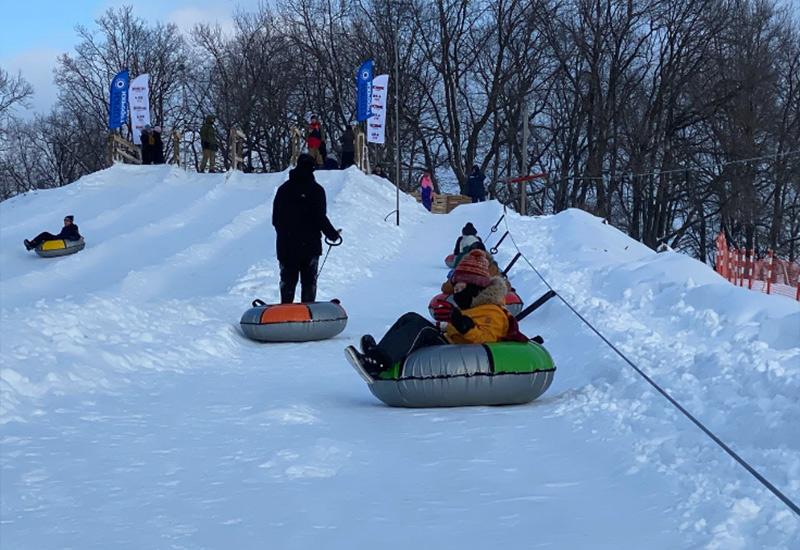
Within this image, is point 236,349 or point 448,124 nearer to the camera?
point 236,349

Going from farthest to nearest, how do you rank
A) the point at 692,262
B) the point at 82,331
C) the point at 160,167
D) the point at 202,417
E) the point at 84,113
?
the point at 84,113, the point at 160,167, the point at 692,262, the point at 82,331, the point at 202,417

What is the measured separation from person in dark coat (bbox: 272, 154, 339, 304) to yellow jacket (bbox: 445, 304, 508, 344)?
3.68 metres

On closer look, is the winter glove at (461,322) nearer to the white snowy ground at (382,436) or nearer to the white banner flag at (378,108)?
the white snowy ground at (382,436)

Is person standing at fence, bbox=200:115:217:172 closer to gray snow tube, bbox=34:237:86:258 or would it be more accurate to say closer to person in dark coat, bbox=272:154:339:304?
Answer: gray snow tube, bbox=34:237:86:258

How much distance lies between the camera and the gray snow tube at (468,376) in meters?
5.67

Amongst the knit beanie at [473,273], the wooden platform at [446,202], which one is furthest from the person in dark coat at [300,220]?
the wooden platform at [446,202]

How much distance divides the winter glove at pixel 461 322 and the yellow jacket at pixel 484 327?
0.15 feet

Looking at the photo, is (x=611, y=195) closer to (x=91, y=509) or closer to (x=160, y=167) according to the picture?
(x=160, y=167)

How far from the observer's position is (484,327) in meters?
6.06

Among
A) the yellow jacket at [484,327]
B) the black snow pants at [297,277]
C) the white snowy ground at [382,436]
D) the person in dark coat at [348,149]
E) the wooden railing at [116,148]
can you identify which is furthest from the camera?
the wooden railing at [116,148]

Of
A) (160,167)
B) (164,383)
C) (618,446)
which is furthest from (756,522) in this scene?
(160,167)

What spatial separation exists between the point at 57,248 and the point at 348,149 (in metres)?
11.6

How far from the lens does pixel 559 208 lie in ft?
148

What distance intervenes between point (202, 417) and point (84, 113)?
2122 inches
